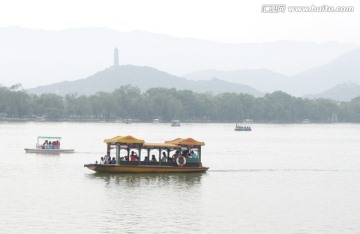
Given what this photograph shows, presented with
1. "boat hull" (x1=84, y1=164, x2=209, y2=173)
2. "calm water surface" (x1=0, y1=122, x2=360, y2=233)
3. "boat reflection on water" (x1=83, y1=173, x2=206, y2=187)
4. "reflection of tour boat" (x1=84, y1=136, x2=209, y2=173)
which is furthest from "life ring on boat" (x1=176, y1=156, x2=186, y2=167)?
"calm water surface" (x1=0, y1=122, x2=360, y2=233)

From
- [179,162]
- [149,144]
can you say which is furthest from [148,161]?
[179,162]

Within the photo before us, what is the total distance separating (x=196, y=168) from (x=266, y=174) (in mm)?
7378

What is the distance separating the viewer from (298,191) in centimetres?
4381

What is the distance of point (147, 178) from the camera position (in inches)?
1839

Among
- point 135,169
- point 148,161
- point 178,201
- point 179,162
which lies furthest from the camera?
→ point 179,162

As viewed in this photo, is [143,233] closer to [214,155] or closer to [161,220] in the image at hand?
[161,220]

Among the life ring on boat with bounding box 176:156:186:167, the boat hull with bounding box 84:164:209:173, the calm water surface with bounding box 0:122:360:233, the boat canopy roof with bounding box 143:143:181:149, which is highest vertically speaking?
the boat canopy roof with bounding box 143:143:181:149

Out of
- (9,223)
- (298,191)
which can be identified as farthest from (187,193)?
(9,223)

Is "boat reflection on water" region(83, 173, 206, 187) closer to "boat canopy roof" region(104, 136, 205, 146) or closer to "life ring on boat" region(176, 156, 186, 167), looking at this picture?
"life ring on boat" region(176, 156, 186, 167)

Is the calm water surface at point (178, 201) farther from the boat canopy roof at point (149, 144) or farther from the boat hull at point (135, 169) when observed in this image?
the boat canopy roof at point (149, 144)

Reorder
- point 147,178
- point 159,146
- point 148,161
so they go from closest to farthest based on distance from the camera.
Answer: point 147,178, point 148,161, point 159,146

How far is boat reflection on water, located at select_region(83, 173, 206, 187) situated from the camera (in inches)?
1754

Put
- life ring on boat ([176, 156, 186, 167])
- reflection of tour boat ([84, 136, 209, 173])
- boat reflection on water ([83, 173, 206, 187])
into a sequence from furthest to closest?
life ring on boat ([176, 156, 186, 167]) < reflection of tour boat ([84, 136, 209, 173]) < boat reflection on water ([83, 173, 206, 187])

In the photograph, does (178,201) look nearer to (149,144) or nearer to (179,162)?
(179,162)
